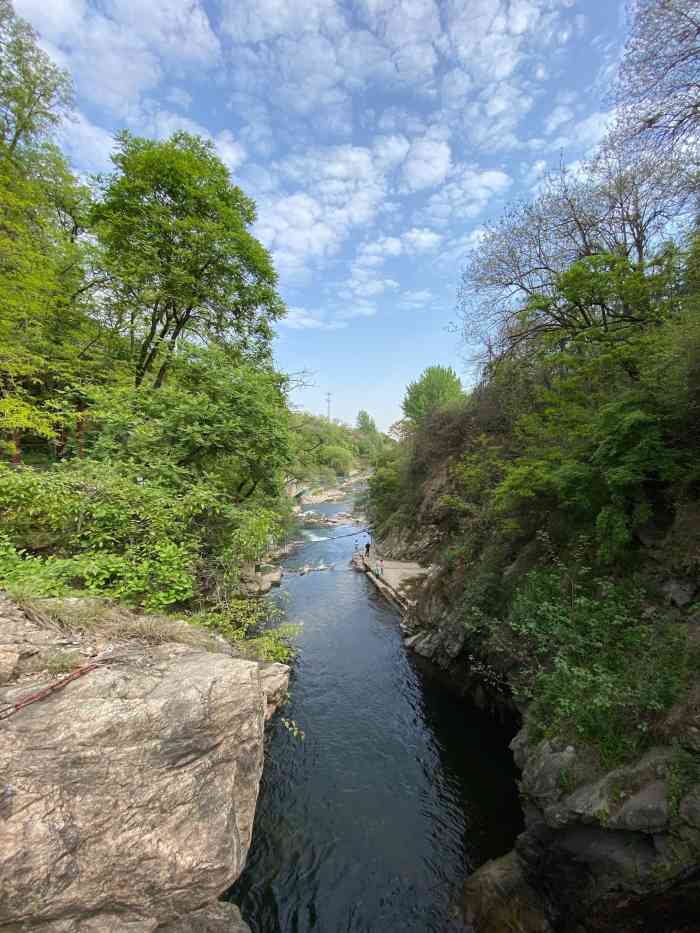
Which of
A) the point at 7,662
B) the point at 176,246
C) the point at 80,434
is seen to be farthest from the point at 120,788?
the point at 176,246

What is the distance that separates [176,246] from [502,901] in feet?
46.5

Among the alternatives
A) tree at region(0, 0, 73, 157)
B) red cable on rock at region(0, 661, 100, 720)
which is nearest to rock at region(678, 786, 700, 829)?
red cable on rock at region(0, 661, 100, 720)

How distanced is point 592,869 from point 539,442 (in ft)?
25.5

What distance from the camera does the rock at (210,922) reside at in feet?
9.04

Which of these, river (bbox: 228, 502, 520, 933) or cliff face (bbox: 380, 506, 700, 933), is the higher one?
cliff face (bbox: 380, 506, 700, 933)

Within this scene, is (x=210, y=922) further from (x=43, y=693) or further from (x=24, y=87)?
(x=24, y=87)

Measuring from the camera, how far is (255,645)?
5754mm

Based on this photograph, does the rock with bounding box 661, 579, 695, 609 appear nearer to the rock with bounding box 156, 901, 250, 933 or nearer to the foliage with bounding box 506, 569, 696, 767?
the foliage with bounding box 506, 569, 696, 767

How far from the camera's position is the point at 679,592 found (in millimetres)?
4934

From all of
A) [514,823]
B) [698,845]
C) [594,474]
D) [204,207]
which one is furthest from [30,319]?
[514,823]

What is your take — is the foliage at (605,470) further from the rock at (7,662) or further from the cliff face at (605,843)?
the rock at (7,662)

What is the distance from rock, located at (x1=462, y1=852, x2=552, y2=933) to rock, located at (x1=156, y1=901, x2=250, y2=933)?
3.59 metres

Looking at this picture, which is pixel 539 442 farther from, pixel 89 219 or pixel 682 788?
pixel 89 219

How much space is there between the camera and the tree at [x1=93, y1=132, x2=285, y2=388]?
895 cm
